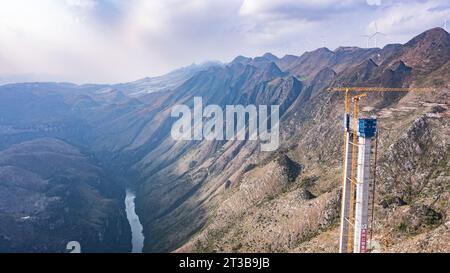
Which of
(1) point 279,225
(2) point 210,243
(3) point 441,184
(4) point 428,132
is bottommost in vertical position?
(2) point 210,243

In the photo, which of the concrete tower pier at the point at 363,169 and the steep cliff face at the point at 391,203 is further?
the steep cliff face at the point at 391,203

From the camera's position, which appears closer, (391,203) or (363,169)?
(363,169)

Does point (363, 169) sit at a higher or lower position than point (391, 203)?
higher

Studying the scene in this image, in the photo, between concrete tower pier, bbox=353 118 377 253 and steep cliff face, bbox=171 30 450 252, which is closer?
concrete tower pier, bbox=353 118 377 253
